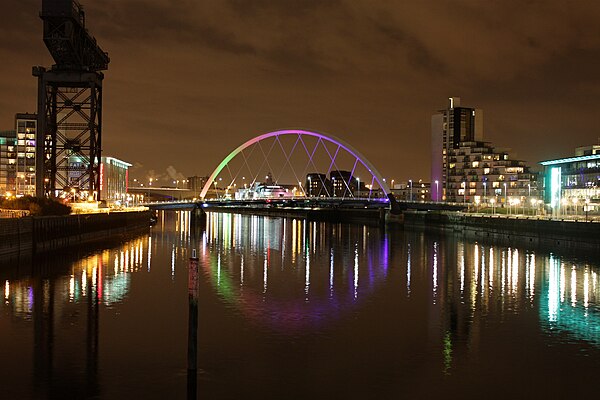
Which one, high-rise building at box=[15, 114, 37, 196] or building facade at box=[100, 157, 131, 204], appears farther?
high-rise building at box=[15, 114, 37, 196]

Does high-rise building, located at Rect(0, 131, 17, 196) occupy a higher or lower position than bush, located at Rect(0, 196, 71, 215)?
higher

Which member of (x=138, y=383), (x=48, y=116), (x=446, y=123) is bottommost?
(x=138, y=383)

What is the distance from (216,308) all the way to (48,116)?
125ft

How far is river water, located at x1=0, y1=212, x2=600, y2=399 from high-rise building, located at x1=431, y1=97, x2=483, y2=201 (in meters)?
101

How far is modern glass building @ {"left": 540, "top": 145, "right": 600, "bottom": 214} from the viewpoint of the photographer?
270 feet

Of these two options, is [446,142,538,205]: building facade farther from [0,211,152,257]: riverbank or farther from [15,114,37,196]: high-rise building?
[15,114,37,196]: high-rise building

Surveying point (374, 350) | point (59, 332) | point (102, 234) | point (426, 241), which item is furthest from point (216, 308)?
point (426, 241)

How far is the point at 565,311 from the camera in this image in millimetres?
23875

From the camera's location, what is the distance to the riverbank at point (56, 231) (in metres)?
35.6

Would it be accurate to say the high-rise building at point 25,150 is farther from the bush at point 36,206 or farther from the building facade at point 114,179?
the bush at point 36,206

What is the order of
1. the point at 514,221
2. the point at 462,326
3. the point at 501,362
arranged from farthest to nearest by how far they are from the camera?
1. the point at 514,221
2. the point at 462,326
3. the point at 501,362

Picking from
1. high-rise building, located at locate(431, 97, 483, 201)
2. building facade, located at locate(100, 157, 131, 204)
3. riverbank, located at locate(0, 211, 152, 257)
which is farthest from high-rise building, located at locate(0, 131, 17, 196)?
high-rise building, located at locate(431, 97, 483, 201)

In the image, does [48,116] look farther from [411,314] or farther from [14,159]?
[14,159]

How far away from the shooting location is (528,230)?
190ft
